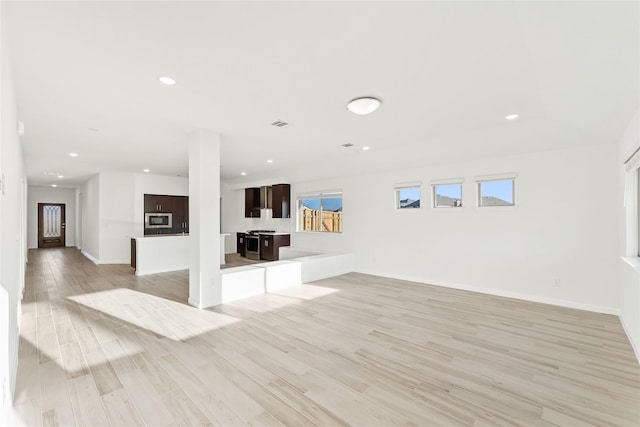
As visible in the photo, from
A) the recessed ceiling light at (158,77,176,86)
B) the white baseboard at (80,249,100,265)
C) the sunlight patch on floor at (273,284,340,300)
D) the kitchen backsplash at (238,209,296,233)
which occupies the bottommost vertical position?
the sunlight patch on floor at (273,284,340,300)

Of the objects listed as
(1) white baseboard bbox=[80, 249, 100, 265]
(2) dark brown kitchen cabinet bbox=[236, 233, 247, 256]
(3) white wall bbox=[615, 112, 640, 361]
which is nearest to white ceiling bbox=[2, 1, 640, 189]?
(3) white wall bbox=[615, 112, 640, 361]

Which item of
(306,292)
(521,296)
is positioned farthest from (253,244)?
(521,296)

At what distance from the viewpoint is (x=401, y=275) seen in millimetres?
6211

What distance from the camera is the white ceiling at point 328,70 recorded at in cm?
177

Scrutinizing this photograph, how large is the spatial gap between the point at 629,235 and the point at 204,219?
5.47 metres

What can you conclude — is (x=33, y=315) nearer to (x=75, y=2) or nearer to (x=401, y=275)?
(x=75, y=2)

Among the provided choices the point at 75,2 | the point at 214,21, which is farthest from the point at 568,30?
the point at 75,2

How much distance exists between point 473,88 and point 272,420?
326cm

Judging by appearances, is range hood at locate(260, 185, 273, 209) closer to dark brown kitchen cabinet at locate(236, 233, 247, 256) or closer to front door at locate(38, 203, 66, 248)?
dark brown kitchen cabinet at locate(236, 233, 247, 256)

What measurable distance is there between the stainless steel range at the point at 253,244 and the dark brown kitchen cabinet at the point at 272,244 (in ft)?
0.79

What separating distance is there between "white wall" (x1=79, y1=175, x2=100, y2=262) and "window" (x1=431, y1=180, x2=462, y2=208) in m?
8.77

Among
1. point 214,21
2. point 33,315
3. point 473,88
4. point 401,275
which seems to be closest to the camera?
point 214,21

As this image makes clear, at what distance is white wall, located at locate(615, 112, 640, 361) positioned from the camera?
2912mm

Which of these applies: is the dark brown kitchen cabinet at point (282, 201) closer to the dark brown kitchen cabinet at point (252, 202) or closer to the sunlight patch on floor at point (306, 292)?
the dark brown kitchen cabinet at point (252, 202)
